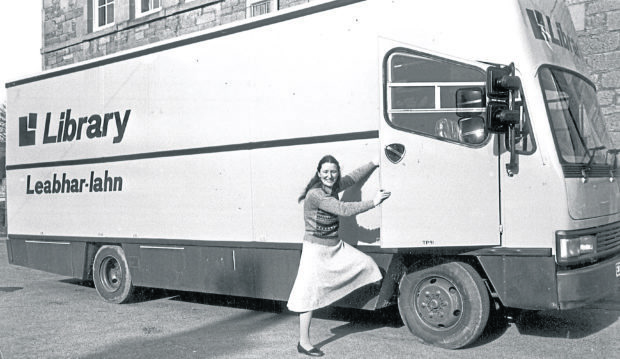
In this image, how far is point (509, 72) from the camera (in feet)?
19.3

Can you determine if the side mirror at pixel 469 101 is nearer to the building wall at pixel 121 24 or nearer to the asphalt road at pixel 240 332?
the asphalt road at pixel 240 332

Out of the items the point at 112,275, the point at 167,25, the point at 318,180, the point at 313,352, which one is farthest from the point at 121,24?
the point at 313,352

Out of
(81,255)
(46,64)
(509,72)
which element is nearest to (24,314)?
(81,255)

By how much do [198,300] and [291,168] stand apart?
116 inches

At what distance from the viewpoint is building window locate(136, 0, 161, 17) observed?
1650cm

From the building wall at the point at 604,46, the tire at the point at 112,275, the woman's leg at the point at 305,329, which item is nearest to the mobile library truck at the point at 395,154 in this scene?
the tire at the point at 112,275

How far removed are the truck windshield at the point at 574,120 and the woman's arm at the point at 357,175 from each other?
4.99 ft

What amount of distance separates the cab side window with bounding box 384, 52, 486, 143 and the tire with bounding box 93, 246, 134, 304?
424 cm

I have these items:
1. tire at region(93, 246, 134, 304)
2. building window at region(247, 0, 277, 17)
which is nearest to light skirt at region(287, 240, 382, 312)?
tire at region(93, 246, 134, 304)

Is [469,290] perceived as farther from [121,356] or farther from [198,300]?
[198,300]

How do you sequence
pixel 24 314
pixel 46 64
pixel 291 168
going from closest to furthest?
1. pixel 291 168
2. pixel 24 314
3. pixel 46 64

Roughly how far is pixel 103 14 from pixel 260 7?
5.79 m

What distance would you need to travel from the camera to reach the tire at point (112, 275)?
883cm

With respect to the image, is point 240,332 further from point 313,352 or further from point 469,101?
point 469,101
